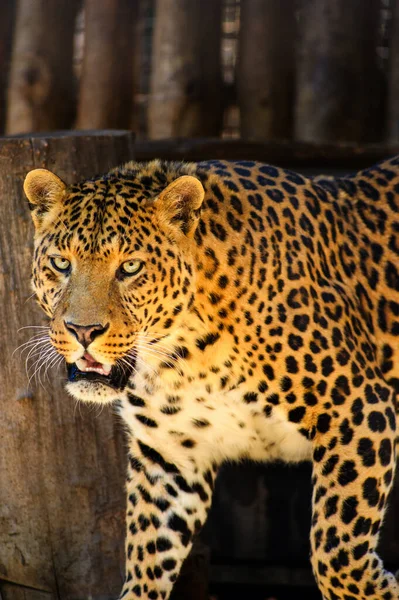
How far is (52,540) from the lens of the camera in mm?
6758

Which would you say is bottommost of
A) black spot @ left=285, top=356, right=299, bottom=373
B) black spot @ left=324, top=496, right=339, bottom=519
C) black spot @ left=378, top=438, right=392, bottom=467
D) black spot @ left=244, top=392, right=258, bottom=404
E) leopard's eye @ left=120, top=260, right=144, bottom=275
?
black spot @ left=324, top=496, right=339, bottom=519

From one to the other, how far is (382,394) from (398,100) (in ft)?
13.0

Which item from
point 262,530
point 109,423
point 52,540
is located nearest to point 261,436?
point 109,423

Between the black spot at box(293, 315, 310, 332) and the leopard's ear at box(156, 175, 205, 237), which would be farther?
the black spot at box(293, 315, 310, 332)

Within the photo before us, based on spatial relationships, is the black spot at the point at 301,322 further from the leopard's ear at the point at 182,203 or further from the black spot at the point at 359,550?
the black spot at the point at 359,550

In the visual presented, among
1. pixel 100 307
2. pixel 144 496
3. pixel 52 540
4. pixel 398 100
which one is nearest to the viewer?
pixel 100 307

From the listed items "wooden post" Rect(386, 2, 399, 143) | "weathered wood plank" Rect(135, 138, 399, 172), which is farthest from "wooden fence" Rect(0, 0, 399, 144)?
"weathered wood plank" Rect(135, 138, 399, 172)

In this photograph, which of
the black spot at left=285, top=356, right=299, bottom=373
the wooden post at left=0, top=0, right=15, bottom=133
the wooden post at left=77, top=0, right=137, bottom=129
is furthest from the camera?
the wooden post at left=0, top=0, right=15, bottom=133

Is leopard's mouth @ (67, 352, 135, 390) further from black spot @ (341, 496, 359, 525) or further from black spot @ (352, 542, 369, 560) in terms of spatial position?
black spot @ (352, 542, 369, 560)

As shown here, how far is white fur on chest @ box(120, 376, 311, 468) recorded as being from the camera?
5875mm

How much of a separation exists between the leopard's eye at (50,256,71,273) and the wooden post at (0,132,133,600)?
38.7 inches

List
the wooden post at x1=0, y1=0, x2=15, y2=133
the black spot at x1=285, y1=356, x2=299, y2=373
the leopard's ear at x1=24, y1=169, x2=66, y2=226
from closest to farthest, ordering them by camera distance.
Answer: the leopard's ear at x1=24, y1=169, x2=66, y2=226
the black spot at x1=285, y1=356, x2=299, y2=373
the wooden post at x1=0, y1=0, x2=15, y2=133

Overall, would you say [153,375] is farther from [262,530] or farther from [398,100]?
[398,100]

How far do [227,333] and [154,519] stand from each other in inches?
53.5
